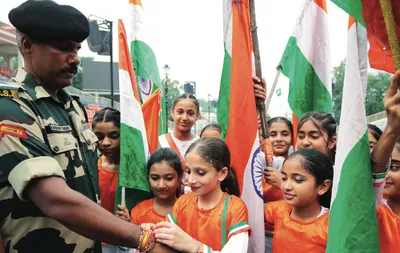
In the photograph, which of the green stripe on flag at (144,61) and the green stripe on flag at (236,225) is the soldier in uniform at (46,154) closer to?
the green stripe on flag at (236,225)

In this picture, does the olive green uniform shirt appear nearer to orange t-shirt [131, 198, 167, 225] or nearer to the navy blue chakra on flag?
orange t-shirt [131, 198, 167, 225]

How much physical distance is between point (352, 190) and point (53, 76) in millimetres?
1465

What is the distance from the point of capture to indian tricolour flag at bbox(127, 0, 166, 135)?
372 centimetres

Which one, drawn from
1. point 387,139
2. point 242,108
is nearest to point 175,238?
point 387,139

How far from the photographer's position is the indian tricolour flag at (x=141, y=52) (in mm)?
3717

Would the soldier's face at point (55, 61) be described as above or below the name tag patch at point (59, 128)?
above

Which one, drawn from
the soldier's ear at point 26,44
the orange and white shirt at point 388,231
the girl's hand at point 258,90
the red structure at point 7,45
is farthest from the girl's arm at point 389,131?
the red structure at point 7,45

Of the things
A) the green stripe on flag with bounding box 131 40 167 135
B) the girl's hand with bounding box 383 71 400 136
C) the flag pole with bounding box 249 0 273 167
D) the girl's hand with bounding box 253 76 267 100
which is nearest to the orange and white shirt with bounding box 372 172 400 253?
the girl's hand with bounding box 383 71 400 136

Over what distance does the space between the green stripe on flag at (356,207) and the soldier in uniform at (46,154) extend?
825mm

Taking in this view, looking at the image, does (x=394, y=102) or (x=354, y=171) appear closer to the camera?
(x=394, y=102)

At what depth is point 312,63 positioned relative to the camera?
3.74m

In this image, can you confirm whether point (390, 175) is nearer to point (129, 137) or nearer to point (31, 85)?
point (129, 137)

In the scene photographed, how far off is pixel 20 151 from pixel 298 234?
5.32 ft

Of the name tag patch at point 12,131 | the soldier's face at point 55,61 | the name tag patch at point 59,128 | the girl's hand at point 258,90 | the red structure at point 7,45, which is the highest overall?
the red structure at point 7,45
